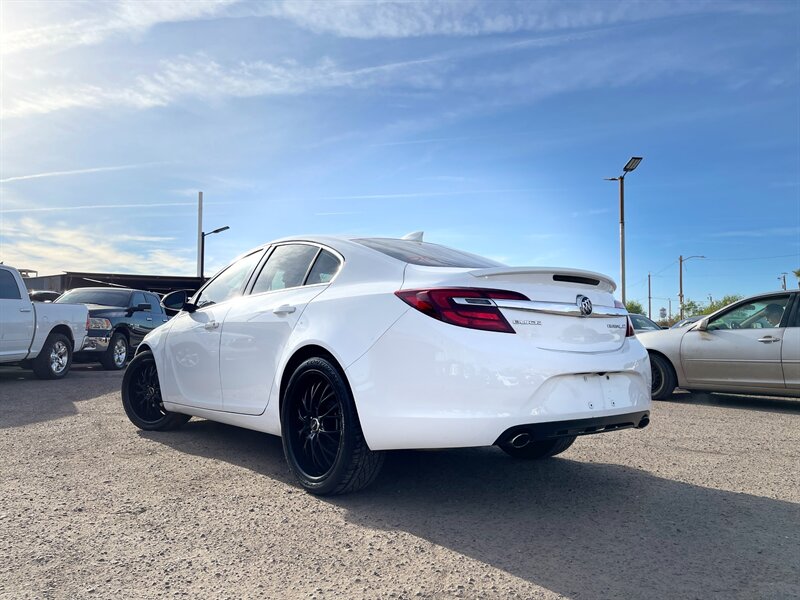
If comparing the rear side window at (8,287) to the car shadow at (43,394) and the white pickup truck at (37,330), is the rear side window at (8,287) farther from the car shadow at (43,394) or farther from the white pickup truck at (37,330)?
the car shadow at (43,394)

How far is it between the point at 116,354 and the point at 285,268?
1047 centimetres

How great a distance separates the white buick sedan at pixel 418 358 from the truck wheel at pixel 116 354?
996 centimetres

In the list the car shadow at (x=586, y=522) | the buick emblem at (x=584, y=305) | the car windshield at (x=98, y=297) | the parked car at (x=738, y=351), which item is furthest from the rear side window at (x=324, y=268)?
the car windshield at (x=98, y=297)

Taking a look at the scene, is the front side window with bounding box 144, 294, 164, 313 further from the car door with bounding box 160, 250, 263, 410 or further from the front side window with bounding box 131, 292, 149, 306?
the car door with bounding box 160, 250, 263, 410

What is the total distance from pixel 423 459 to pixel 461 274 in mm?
1841

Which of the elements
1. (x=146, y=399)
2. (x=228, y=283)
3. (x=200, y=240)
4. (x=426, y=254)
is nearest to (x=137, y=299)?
(x=146, y=399)

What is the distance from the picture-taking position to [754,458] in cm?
506

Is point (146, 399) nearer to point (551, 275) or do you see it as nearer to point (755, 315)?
point (551, 275)

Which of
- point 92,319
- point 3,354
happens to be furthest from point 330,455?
point 92,319

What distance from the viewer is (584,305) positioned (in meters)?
3.64

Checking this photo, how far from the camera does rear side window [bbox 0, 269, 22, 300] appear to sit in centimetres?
991

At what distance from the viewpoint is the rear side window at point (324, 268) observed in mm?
4160

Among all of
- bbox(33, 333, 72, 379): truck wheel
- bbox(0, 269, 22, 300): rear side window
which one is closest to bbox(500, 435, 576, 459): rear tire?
bbox(0, 269, 22, 300): rear side window

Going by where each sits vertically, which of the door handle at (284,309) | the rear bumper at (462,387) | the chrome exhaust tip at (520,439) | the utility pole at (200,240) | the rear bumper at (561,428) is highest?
the utility pole at (200,240)
